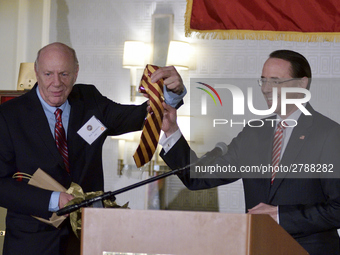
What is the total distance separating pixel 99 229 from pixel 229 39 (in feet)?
9.94

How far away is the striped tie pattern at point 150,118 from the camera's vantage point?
6.22 ft

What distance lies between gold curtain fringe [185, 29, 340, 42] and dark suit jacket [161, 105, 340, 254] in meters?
1.79

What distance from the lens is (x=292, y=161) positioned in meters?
1.93

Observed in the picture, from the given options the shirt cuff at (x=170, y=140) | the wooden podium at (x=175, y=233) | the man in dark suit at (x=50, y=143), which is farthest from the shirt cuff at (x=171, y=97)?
the wooden podium at (x=175, y=233)

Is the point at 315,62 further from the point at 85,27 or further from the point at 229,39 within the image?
the point at 85,27

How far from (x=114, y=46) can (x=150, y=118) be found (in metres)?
2.29

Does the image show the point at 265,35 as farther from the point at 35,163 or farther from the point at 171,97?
the point at 35,163

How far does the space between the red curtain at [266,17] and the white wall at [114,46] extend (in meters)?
0.14

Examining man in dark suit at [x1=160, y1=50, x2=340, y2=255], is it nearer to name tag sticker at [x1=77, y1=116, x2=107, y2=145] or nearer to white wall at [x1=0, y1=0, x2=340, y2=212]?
name tag sticker at [x1=77, y1=116, x2=107, y2=145]

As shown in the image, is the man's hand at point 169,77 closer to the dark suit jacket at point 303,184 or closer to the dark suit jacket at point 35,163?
the dark suit jacket at point 303,184

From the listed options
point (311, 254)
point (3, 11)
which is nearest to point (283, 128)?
point (311, 254)

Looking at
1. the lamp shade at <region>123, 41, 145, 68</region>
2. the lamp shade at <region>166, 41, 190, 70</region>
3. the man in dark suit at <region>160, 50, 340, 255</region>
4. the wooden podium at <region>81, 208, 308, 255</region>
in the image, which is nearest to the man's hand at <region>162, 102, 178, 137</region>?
the man in dark suit at <region>160, 50, 340, 255</region>

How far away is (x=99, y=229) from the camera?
105 cm

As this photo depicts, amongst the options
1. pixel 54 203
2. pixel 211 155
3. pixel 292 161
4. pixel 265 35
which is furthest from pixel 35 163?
pixel 265 35
